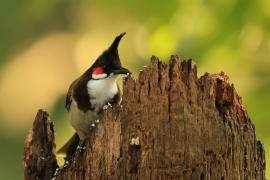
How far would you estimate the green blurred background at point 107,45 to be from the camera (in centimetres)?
586

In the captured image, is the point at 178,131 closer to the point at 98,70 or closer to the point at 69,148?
the point at 98,70

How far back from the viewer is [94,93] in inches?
215

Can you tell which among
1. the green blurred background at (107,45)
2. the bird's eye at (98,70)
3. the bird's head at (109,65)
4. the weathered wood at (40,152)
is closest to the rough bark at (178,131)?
the weathered wood at (40,152)

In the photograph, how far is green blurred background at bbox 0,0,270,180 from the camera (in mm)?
5863

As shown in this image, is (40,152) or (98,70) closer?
(40,152)

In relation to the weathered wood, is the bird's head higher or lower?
higher

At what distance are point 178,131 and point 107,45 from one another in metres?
4.99

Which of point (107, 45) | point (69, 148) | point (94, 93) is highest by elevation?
point (107, 45)

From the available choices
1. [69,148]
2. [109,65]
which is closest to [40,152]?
[109,65]

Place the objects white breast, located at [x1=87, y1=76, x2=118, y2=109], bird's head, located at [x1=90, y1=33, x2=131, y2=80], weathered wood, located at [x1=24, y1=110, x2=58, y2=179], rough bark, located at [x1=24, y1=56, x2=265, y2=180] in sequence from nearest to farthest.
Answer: rough bark, located at [x1=24, y1=56, x2=265, y2=180]
weathered wood, located at [x1=24, y1=110, x2=58, y2=179]
bird's head, located at [x1=90, y1=33, x2=131, y2=80]
white breast, located at [x1=87, y1=76, x2=118, y2=109]

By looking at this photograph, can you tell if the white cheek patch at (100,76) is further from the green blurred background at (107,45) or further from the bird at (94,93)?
the green blurred background at (107,45)

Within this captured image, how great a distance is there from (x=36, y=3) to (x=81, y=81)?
2.25 meters

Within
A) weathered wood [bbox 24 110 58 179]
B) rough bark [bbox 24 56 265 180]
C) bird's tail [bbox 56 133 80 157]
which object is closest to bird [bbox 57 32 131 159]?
bird's tail [bbox 56 133 80 157]

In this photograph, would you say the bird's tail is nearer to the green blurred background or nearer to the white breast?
the white breast
